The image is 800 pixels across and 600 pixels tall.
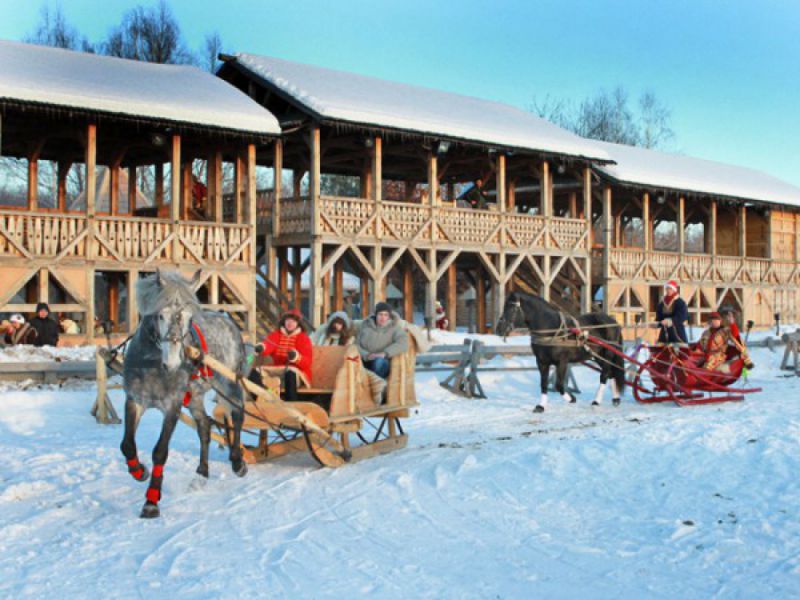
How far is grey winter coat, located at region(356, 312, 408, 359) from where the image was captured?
10492 mm

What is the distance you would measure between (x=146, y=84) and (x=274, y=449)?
13542 millimetres

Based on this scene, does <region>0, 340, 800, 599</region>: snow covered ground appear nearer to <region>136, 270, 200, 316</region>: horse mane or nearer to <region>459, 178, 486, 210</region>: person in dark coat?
<region>136, 270, 200, 316</region>: horse mane

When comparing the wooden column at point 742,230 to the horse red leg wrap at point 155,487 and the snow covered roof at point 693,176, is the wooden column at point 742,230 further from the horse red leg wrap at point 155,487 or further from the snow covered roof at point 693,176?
the horse red leg wrap at point 155,487

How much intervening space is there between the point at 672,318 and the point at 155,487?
10.5 m

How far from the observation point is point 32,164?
2270cm

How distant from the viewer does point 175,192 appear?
807 inches

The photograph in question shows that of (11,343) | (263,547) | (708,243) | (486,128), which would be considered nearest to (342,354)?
(263,547)

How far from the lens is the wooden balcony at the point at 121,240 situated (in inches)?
757

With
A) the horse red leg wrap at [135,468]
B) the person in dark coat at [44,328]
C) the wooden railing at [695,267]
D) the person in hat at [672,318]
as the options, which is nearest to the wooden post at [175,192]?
the person in dark coat at [44,328]

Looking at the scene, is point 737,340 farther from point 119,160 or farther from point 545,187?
point 119,160

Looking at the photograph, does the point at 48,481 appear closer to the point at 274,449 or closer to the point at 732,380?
the point at 274,449

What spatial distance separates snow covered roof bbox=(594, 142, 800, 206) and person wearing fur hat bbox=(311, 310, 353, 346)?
68.8 ft

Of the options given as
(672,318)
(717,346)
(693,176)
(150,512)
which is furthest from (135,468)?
(693,176)

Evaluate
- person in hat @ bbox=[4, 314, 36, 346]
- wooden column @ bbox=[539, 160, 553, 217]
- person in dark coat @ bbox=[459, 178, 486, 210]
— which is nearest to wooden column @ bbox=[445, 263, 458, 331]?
person in dark coat @ bbox=[459, 178, 486, 210]
